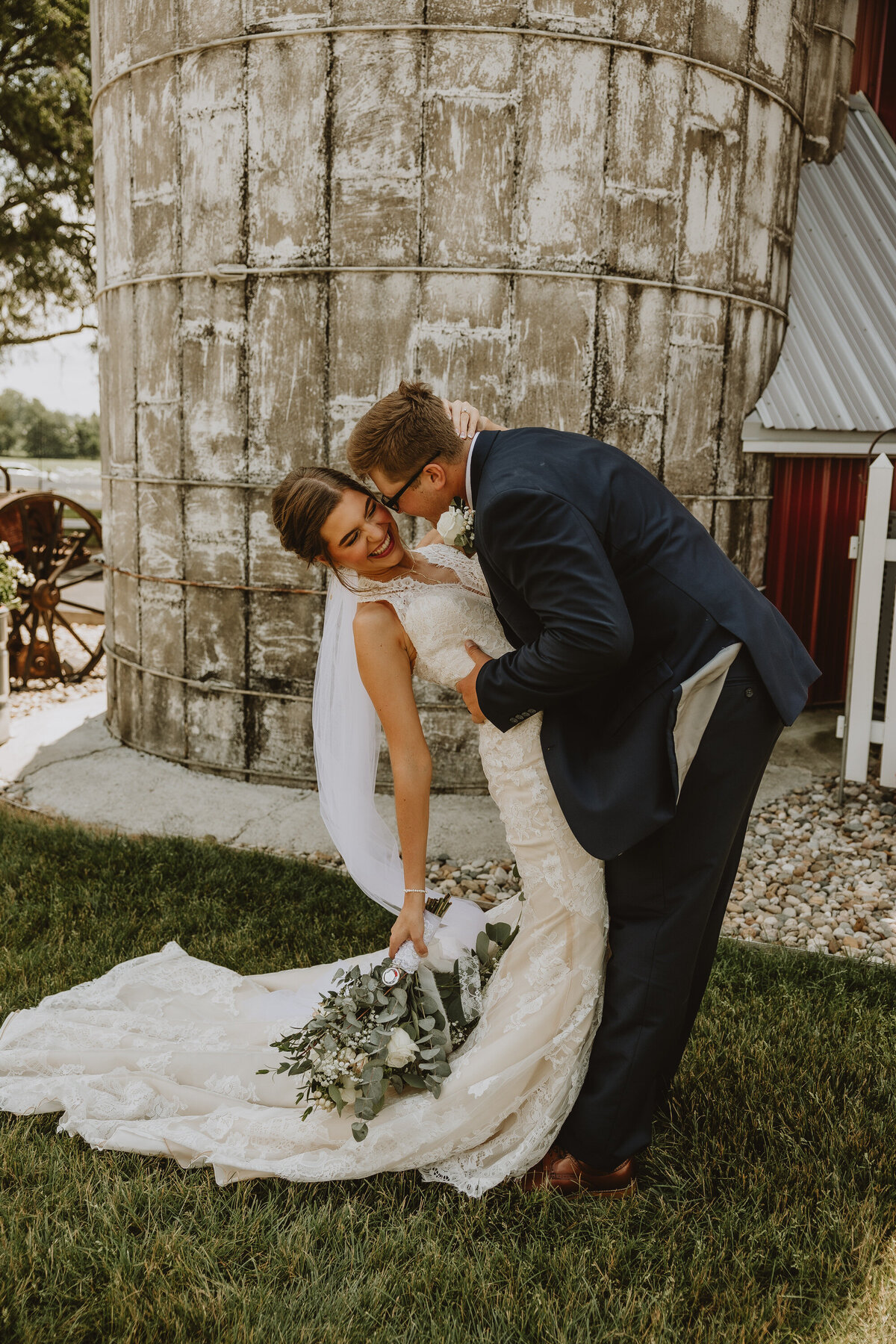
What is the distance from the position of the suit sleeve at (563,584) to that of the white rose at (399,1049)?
1.03 meters

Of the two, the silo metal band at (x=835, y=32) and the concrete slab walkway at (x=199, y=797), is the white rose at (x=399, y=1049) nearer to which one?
the concrete slab walkway at (x=199, y=797)

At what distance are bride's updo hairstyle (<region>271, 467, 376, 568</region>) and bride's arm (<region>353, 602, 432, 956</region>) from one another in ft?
0.84

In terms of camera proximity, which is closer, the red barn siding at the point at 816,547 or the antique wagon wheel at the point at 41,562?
the red barn siding at the point at 816,547

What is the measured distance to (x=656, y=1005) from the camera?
2576mm

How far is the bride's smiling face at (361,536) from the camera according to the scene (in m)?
2.77

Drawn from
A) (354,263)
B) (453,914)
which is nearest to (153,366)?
(354,263)

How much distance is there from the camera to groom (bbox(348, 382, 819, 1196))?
2.26 meters

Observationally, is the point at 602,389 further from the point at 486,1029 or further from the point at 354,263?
the point at 486,1029

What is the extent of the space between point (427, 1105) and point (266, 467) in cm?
402

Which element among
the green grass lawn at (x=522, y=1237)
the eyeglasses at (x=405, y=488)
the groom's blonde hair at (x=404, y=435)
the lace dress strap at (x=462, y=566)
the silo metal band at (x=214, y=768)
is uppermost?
the groom's blonde hair at (x=404, y=435)

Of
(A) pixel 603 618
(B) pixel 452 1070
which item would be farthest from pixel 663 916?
(A) pixel 603 618

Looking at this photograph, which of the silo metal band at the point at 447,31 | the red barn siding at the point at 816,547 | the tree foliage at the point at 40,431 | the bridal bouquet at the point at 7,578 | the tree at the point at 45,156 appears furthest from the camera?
the tree foliage at the point at 40,431

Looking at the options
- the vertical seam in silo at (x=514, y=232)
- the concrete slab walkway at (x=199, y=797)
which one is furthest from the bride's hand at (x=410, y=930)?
the vertical seam in silo at (x=514, y=232)

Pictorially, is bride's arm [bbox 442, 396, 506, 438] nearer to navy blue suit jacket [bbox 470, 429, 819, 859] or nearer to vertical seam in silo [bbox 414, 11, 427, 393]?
navy blue suit jacket [bbox 470, 429, 819, 859]
